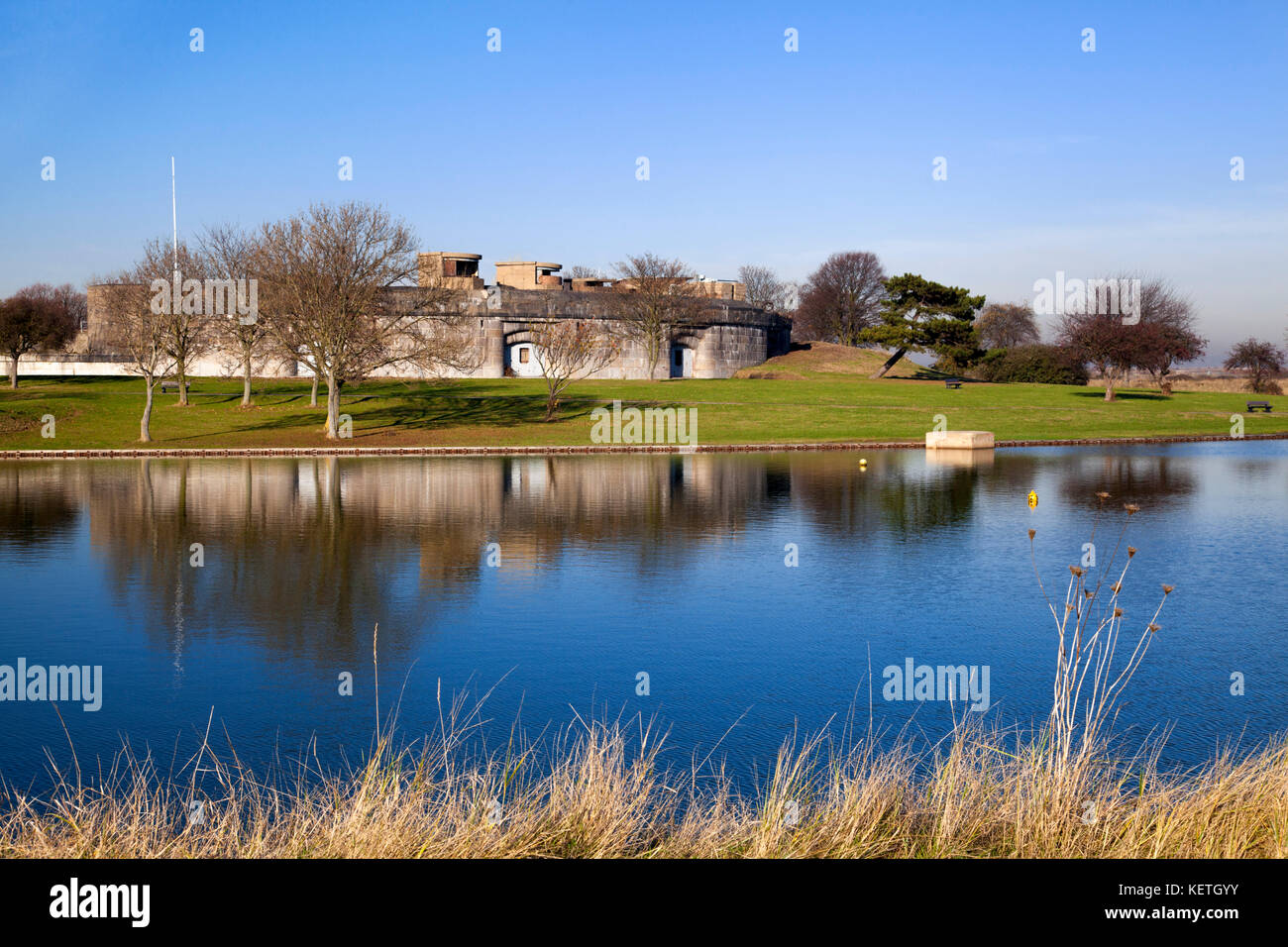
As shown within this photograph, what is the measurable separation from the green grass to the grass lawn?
3.8 inches

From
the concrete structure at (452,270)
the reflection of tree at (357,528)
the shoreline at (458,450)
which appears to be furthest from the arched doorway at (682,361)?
the reflection of tree at (357,528)

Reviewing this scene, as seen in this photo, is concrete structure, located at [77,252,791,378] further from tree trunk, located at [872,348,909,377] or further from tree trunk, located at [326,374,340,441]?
tree trunk, located at [326,374,340,441]

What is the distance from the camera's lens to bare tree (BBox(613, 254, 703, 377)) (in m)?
81.9

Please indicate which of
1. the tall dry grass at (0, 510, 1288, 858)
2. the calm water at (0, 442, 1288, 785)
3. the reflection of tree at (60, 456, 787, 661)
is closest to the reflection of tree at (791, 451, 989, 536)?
the calm water at (0, 442, 1288, 785)

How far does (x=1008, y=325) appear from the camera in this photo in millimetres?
146375

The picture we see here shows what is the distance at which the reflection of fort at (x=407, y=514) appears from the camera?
15.8 metres

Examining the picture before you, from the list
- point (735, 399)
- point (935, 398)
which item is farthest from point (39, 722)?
point (935, 398)

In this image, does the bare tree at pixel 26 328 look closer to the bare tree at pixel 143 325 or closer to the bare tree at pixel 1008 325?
the bare tree at pixel 143 325

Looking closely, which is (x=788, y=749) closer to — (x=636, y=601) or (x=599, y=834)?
(x=599, y=834)

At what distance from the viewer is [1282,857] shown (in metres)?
6.08
